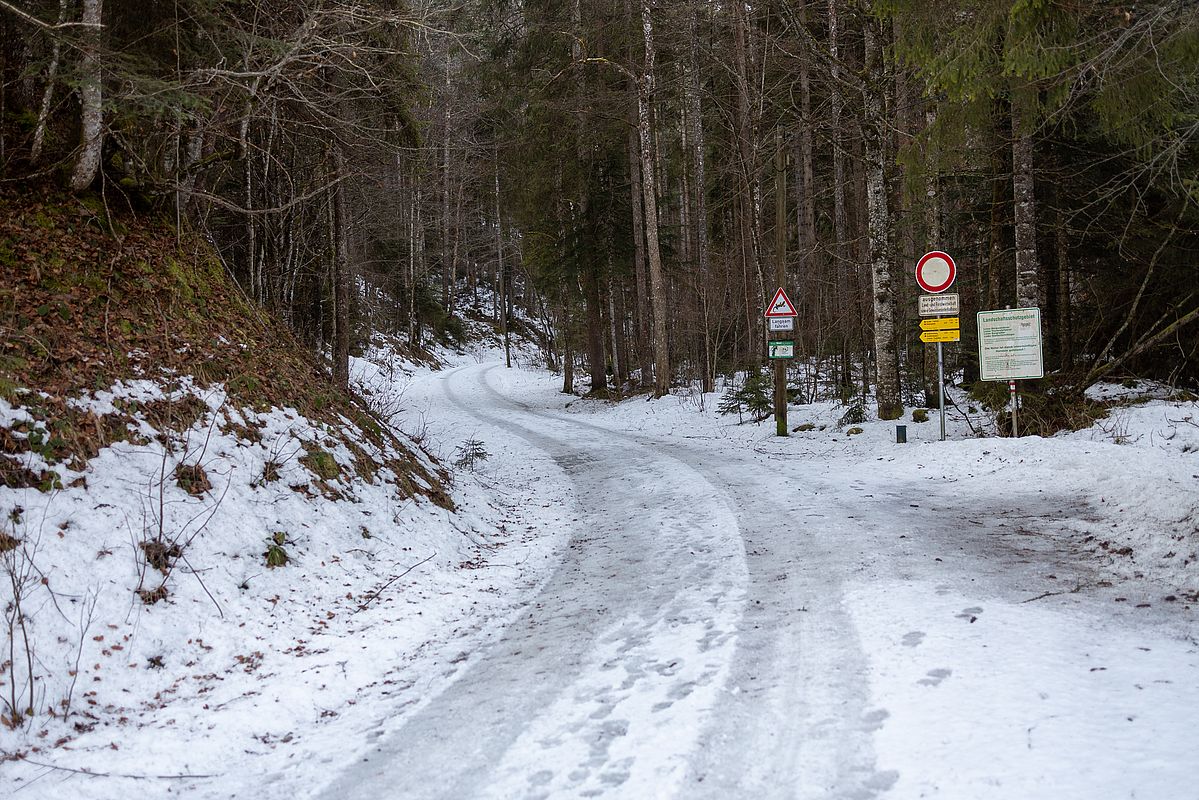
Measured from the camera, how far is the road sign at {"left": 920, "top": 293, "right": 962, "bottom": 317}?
1079cm

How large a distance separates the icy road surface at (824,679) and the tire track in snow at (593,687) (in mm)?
15

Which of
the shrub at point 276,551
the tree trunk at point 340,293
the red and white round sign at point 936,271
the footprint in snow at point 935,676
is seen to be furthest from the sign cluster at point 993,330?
the tree trunk at point 340,293

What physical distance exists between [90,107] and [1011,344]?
11.5 metres

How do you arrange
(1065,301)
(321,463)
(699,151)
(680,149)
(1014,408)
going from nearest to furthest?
(321,463)
(1014,408)
(1065,301)
(680,149)
(699,151)

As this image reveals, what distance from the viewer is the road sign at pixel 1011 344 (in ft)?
32.7

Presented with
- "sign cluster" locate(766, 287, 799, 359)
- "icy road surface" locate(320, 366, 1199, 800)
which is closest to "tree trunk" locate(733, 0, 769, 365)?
"sign cluster" locate(766, 287, 799, 359)

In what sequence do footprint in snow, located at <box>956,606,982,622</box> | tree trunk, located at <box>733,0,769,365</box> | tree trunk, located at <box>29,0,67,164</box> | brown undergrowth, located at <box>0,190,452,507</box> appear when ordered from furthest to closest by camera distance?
tree trunk, located at <box>733,0,769,365</box>
tree trunk, located at <box>29,0,67,164</box>
brown undergrowth, located at <box>0,190,452,507</box>
footprint in snow, located at <box>956,606,982,622</box>

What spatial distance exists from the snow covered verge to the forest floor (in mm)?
28

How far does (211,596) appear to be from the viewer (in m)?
4.65

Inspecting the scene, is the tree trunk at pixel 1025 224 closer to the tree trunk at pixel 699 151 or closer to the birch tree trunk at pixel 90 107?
the tree trunk at pixel 699 151

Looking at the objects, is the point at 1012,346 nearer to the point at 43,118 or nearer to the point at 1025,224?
the point at 1025,224

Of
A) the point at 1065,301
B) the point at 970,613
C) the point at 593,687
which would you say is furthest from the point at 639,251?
the point at 593,687

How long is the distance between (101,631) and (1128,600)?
6.25 meters

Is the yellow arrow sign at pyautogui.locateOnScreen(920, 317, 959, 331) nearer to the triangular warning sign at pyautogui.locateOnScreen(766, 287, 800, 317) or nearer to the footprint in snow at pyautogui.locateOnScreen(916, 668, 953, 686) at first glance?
the triangular warning sign at pyautogui.locateOnScreen(766, 287, 800, 317)
